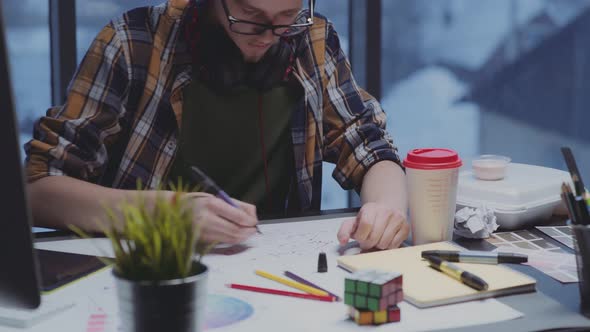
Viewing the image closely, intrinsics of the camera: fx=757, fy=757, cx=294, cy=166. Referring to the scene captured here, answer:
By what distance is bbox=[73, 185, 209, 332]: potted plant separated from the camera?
0.76 m

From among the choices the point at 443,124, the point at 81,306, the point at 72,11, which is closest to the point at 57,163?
the point at 81,306

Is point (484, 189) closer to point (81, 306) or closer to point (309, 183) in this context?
point (309, 183)

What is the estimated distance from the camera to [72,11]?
2863 mm

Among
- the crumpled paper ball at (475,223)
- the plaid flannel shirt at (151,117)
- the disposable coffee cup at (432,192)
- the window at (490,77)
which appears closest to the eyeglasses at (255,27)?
the plaid flannel shirt at (151,117)

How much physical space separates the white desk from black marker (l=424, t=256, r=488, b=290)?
0.09ft

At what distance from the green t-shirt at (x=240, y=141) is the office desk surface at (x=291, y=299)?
411 mm

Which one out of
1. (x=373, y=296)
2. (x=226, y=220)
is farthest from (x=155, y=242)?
(x=226, y=220)

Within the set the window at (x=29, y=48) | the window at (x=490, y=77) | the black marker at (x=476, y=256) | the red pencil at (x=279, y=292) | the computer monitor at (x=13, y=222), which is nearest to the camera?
the computer monitor at (x=13, y=222)

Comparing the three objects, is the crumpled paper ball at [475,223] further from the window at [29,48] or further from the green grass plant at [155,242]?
the window at [29,48]

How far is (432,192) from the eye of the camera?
1.28 meters

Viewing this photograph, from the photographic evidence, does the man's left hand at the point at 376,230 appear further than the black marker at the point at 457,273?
Yes

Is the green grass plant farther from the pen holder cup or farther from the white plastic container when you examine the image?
the white plastic container

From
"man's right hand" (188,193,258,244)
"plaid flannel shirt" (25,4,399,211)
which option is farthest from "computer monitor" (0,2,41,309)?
"plaid flannel shirt" (25,4,399,211)

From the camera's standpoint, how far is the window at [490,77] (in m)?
3.68
